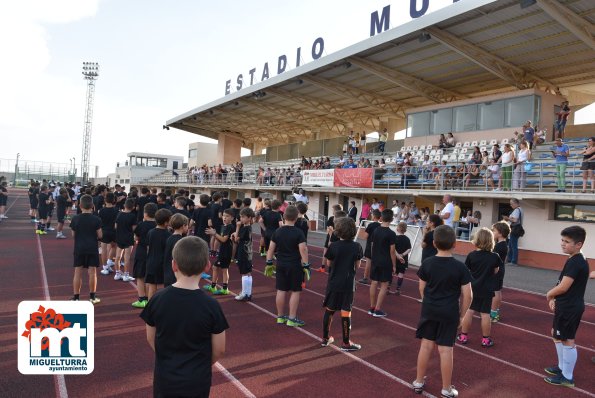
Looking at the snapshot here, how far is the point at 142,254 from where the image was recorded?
23.4 ft

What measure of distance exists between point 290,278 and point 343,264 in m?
1.15

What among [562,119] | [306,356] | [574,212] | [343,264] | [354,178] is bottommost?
[306,356]

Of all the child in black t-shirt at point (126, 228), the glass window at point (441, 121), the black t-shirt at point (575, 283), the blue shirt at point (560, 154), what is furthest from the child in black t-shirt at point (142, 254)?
the glass window at point (441, 121)

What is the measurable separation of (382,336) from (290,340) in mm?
1473

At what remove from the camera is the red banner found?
20375 millimetres

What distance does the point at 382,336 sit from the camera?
21.2ft

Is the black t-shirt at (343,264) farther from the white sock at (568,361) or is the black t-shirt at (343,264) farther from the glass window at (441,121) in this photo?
the glass window at (441,121)

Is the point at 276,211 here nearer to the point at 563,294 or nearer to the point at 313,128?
the point at 563,294

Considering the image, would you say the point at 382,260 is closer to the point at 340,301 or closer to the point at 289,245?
the point at 289,245

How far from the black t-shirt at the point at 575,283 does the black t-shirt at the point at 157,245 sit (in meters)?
5.29

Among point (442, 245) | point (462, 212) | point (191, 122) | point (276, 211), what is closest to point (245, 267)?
Answer: point (276, 211)

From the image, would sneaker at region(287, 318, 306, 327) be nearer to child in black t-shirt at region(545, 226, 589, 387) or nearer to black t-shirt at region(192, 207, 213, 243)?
child in black t-shirt at region(545, 226, 589, 387)

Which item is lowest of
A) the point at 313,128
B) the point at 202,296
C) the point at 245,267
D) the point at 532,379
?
the point at 532,379

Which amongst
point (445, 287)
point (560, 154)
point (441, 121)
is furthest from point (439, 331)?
point (441, 121)
